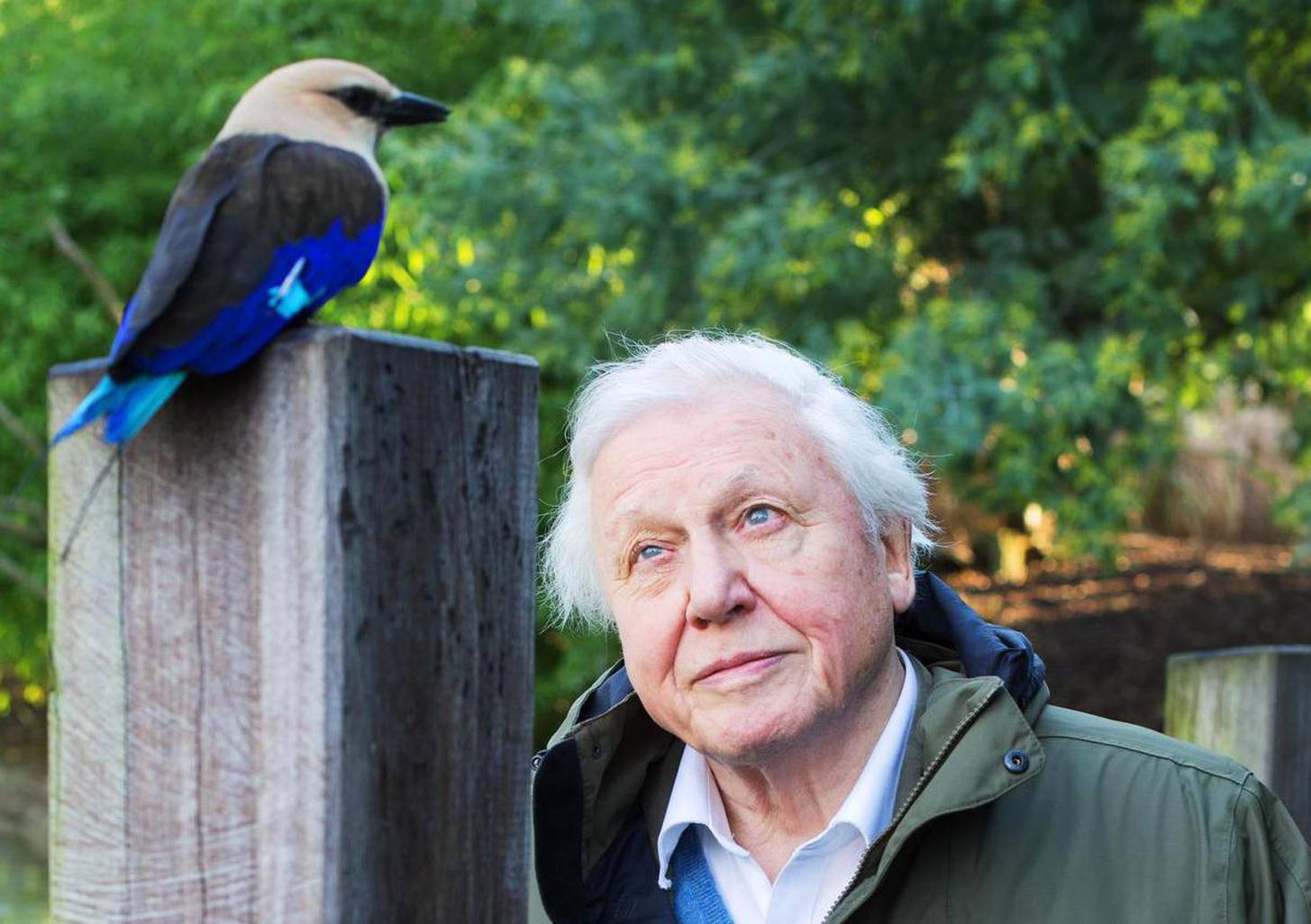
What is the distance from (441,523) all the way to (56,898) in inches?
16.3

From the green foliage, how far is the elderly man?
3835mm

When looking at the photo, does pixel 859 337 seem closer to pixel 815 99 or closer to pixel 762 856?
pixel 815 99

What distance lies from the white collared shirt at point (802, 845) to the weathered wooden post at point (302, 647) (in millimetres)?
673

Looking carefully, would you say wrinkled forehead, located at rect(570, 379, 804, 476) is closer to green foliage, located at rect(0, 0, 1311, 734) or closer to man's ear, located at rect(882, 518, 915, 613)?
man's ear, located at rect(882, 518, 915, 613)

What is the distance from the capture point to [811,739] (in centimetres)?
183

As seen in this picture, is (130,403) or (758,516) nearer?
(130,403)

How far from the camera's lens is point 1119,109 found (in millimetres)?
6934

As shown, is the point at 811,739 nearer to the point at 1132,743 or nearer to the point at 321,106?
the point at 1132,743

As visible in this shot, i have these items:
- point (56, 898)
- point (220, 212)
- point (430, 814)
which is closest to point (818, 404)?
point (220, 212)

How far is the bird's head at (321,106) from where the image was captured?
6.73 feet

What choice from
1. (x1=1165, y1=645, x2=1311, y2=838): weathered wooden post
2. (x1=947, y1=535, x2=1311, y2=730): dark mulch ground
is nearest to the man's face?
(x1=1165, y1=645, x2=1311, y2=838): weathered wooden post

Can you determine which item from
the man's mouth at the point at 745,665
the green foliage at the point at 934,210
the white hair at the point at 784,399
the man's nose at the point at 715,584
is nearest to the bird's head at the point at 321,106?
the white hair at the point at 784,399

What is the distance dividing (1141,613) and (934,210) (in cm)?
607

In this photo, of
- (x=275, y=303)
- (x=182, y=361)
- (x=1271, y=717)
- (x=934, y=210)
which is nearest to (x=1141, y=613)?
(x=934, y=210)
